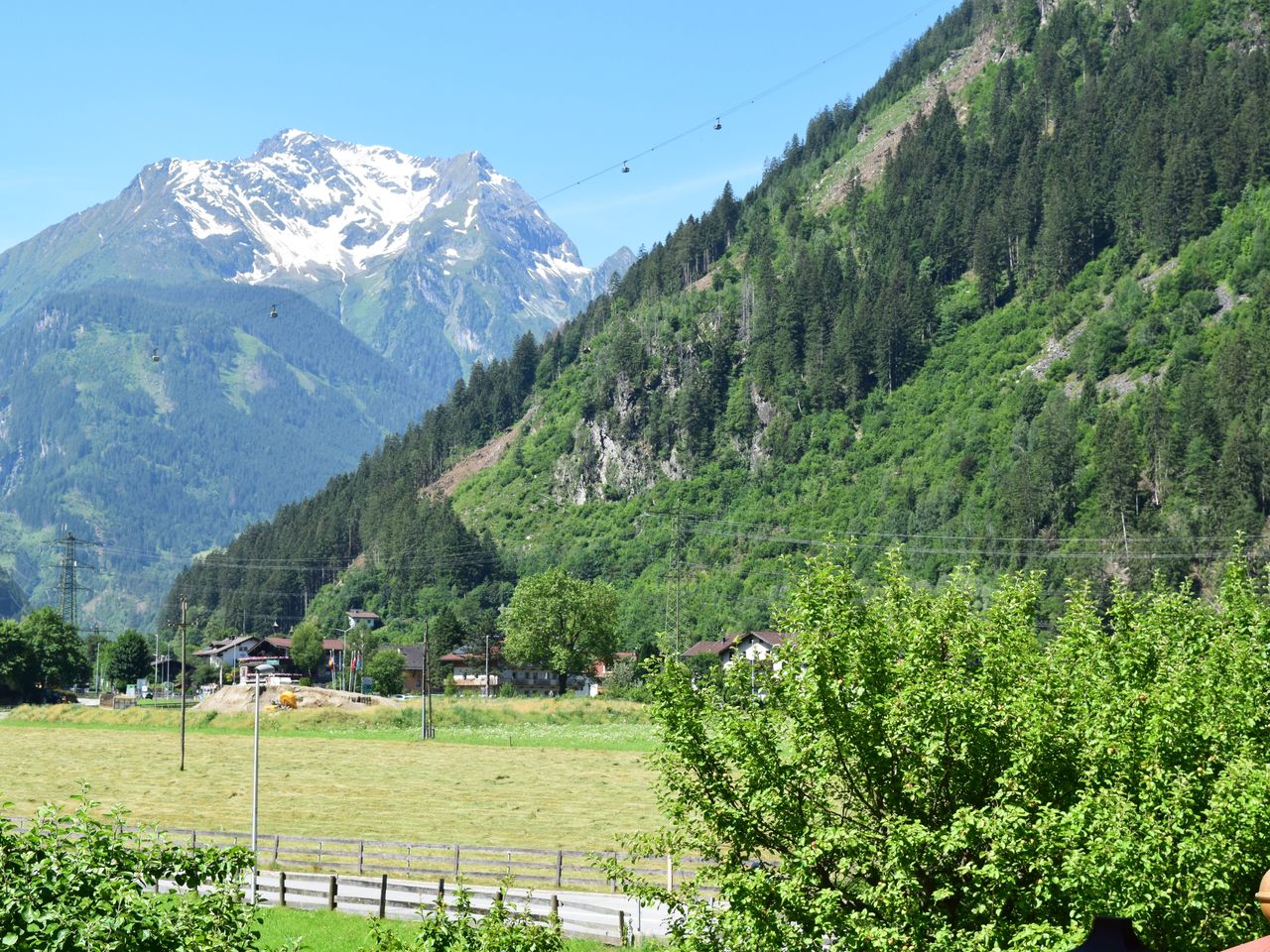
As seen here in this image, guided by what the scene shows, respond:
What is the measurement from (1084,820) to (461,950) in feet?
33.0

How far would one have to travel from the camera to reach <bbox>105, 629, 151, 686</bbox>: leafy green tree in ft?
632

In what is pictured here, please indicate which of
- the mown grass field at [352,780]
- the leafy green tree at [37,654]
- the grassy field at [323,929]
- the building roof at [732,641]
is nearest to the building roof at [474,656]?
the building roof at [732,641]

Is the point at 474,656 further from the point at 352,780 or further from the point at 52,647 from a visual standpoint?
the point at 352,780

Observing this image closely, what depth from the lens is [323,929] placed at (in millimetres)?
39312

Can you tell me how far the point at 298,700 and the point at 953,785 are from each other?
111378 millimetres

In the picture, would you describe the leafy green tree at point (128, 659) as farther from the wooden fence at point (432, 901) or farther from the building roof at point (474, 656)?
the wooden fence at point (432, 901)

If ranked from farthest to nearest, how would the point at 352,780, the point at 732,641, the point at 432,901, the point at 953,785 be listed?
the point at 732,641 → the point at 352,780 → the point at 432,901 → the point at 953,785

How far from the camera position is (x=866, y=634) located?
88.1ft

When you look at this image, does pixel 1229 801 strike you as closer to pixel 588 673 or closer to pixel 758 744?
pixel 758 744

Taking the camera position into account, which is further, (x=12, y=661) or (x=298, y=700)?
(x=12, y=661)

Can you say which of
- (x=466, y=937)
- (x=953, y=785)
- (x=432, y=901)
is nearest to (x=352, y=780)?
(x=432, y=901)


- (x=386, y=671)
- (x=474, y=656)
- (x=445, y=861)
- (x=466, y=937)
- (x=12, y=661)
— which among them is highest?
(x=12, y=661)

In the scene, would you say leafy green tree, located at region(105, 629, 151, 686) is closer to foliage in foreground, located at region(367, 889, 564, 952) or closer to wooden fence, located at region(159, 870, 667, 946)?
wooden fence, located at region(159, 870, 667, 946)

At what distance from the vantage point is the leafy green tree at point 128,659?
7579 inches
